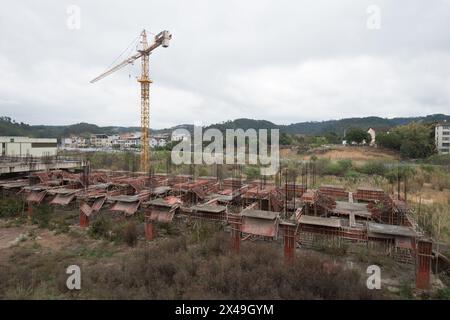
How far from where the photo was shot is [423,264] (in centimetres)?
583

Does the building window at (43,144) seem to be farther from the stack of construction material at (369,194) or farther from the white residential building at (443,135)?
the white residential building at (443,135)

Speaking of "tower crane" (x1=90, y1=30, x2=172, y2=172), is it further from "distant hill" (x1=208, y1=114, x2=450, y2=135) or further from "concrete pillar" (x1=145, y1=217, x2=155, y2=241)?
"distant hill" (x1=208, y1=114, x2=450, y2=135)

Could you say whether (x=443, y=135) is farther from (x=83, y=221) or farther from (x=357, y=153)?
(x=83, y=221)

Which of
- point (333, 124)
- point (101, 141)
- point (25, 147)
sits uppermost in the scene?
point (333, 124)

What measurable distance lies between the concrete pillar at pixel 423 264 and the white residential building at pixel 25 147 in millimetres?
32327

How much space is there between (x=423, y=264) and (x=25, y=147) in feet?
121

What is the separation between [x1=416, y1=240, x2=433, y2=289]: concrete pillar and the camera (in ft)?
19.0

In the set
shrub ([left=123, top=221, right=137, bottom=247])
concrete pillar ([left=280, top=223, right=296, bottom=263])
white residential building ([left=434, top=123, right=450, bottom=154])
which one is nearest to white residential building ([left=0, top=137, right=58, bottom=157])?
shrub ([left=123, top=221, right=137, bottom=247])

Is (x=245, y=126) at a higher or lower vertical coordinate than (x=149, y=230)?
higher

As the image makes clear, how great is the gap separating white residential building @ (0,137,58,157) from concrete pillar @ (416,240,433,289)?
32.3 m

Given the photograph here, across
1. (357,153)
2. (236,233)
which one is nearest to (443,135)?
(357,153)

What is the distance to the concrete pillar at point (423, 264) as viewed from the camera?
19.0ft

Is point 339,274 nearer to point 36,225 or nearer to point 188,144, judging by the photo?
point 36,225
